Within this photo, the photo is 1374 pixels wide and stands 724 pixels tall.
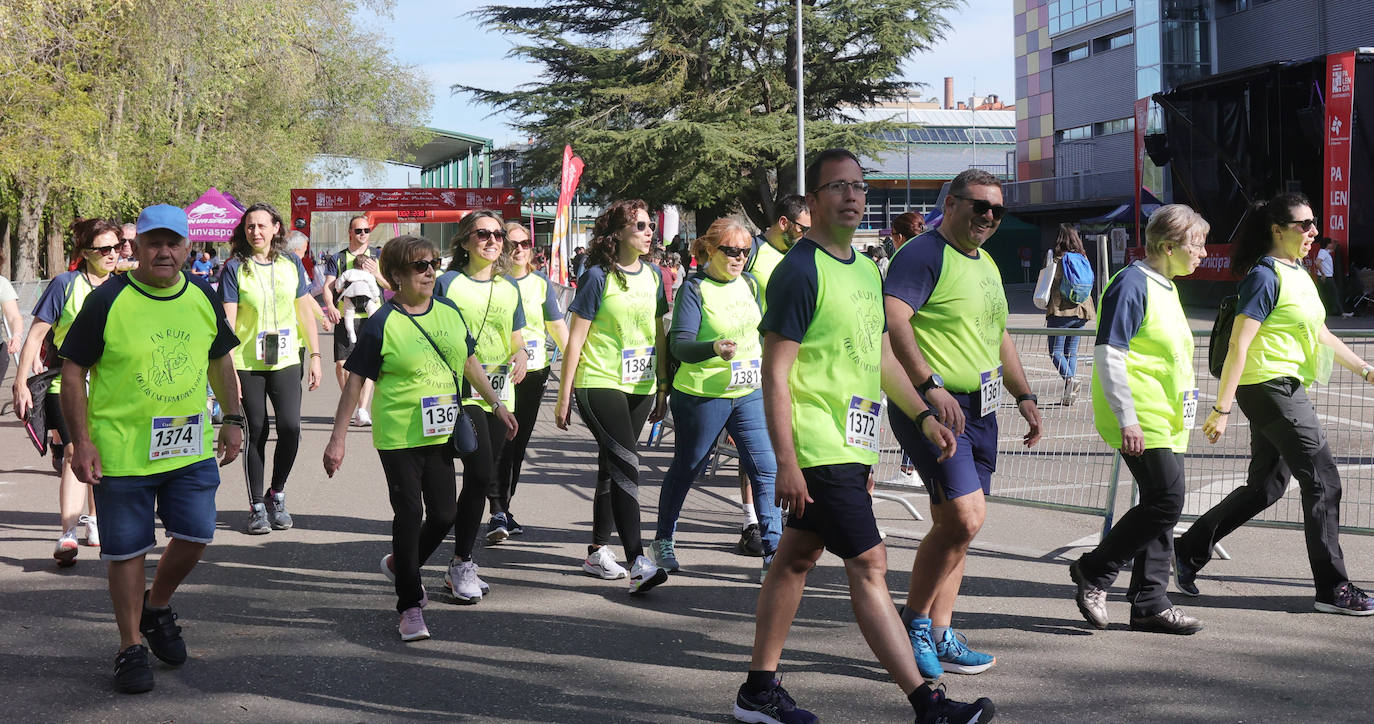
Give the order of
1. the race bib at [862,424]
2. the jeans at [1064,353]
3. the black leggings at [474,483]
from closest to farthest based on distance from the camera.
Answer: the race bib at [862,424] < the black leggings at [474,483] < the jeans at [1064,353]

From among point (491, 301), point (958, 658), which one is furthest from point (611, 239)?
point (958, 658)

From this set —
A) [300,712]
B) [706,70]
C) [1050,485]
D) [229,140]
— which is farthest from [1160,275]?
[229,140]

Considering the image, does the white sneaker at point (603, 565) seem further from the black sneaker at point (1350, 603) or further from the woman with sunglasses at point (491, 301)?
the black sneaker at point (1350, 603)

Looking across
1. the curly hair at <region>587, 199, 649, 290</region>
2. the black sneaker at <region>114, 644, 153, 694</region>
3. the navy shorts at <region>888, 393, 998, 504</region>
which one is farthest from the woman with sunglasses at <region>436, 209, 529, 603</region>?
the navy shorts at <region>888, 393, 998, 504</region>

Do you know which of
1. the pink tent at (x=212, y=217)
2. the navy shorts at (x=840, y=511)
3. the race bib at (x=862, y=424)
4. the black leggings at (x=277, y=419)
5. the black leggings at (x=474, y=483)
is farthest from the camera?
the pink tent at (x=212, y=217)

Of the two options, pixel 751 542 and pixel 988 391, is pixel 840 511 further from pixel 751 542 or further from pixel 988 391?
pixel 751 542

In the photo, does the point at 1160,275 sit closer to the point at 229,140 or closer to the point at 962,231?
the point at 962,231

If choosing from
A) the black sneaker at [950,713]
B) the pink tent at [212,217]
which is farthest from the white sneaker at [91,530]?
the pink tent at [212,217]

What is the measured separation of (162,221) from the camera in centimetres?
468

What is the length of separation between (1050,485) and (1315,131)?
18.1 metres

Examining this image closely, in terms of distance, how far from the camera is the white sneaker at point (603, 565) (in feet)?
20.8

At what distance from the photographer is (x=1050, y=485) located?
23.8 feet

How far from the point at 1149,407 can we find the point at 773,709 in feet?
6.65

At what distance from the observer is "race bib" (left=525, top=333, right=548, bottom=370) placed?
763 centimetres
